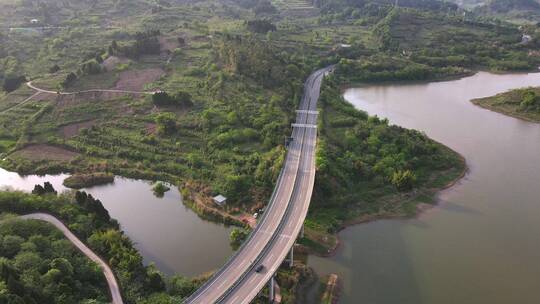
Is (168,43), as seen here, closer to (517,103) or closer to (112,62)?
(112,62)

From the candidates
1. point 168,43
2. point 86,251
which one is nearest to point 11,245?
point 86,251

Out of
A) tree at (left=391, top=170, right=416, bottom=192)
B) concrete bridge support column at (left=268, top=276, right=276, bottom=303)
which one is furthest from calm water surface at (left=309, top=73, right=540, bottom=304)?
concrete bridge support column at (left=268, top=276, right=276, bottom=303)

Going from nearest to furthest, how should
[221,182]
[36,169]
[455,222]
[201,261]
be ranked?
[201,261] → [455,222] → [221,182] → [36,169]

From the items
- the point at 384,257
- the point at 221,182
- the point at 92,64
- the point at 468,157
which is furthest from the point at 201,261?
the point at 92,64

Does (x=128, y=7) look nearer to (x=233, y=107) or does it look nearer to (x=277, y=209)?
(x=233, y=107)

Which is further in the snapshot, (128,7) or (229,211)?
(128,7)
